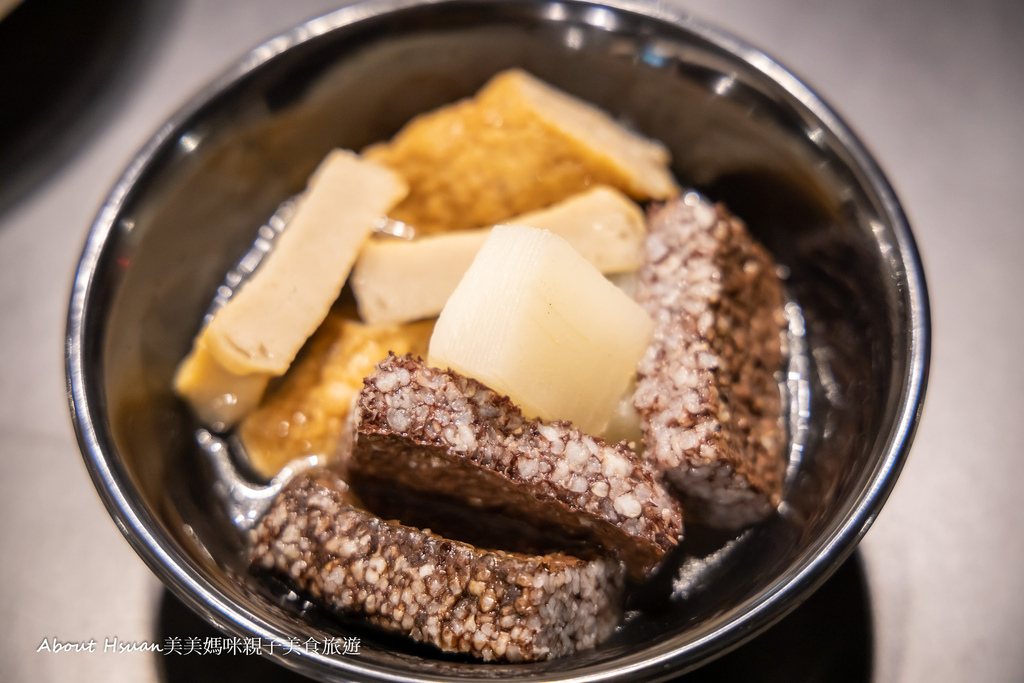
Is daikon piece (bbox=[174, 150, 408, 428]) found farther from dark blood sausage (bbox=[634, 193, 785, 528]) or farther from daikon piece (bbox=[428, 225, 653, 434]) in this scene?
dark blood sausage (bbox=[634, 193, 785, 528])

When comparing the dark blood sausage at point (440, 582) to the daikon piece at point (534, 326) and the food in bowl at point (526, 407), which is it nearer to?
the food in bowl at point (526, 407)

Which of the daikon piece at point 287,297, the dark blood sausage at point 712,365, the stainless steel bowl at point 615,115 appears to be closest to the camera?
the stainless steel bowl at point 615,115

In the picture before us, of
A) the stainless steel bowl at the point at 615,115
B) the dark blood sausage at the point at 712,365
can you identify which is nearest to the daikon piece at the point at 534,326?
the dark blood sausage at the point at 712,365

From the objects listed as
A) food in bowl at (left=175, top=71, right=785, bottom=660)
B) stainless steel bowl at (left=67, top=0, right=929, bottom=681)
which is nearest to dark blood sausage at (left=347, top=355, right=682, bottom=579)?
food in bowl at (left=175, top=71, right=785, bottom=660)

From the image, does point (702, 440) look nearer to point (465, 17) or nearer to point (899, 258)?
point (899, 258)

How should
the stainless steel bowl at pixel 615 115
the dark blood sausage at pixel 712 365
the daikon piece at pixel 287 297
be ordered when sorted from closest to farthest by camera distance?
the stainless steel bowl at pixel 615 115
the dark blood sausage at pixel 712 365
the daikon piece at pixel 287 297

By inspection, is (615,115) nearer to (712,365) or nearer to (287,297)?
(712,365)

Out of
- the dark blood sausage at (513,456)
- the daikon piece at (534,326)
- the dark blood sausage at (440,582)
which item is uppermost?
the daikon piece at (534,326)

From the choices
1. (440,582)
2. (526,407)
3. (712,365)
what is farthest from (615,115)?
(440,582)
